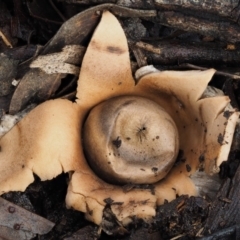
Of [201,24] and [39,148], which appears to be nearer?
[39,148]

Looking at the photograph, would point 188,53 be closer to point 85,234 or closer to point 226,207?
point 226,207

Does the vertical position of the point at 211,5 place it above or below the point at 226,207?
above

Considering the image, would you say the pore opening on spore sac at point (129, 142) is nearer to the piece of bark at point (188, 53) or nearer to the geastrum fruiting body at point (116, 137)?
the geastrum fruiting body at point (116, 137)

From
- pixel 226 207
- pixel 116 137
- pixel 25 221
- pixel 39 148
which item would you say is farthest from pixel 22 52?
pixel 226 207

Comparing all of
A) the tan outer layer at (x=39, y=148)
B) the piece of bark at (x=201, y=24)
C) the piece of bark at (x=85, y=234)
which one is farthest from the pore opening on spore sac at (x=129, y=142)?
the piece of bark at (x=201, y=24)

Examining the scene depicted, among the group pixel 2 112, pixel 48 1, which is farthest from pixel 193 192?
pixel 48 1

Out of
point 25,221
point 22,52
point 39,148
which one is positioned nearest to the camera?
point 39,148

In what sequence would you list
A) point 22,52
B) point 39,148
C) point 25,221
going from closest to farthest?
point 39,148, point 25,221, point 22,52

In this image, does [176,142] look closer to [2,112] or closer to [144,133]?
[144,133]
